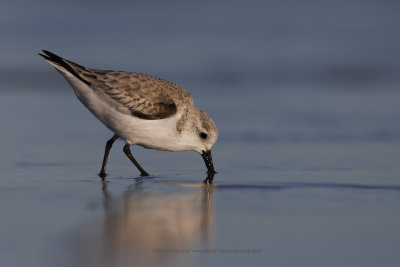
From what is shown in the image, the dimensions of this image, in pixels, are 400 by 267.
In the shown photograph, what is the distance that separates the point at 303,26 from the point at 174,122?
40.5ft

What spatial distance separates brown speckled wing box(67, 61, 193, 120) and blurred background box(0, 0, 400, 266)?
2.39ft

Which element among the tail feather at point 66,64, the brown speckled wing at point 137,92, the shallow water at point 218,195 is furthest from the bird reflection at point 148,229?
the tail feather at point 66,64

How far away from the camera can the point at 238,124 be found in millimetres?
10734

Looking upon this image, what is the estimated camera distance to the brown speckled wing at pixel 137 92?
320 inches

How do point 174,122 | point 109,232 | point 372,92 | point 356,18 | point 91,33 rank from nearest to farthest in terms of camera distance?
point 109,232 → point 174,122 → point 372,92 → point 91,33 → point 356,18

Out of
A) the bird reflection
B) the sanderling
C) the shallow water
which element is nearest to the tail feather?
the sanderling

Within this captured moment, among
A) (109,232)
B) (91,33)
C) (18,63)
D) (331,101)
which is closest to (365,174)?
(109,232)

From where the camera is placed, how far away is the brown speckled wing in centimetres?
813

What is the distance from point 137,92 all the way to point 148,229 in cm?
309

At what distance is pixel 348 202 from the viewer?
6328 mm

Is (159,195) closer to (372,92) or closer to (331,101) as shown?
(331,101)

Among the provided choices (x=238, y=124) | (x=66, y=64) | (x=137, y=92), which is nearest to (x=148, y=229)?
(x=137, y=92)

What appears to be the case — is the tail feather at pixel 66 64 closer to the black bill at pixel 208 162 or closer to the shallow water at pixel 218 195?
the shallow water at pixel 218 195

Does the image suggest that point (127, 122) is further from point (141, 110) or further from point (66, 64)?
point (66, 64)
